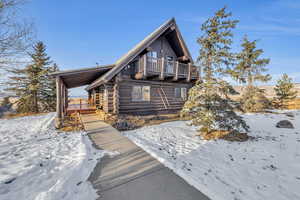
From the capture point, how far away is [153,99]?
1109cm

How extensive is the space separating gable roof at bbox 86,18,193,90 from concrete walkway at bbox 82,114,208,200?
5857 millimetres

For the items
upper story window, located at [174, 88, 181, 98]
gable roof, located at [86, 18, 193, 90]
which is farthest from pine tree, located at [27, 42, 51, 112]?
upper story window, located at [174, 88, 181, 98]

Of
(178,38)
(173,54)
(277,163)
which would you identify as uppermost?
(178,38)

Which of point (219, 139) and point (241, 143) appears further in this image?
point (219, 139)

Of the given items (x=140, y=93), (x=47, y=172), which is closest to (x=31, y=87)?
(x=140, y=93)

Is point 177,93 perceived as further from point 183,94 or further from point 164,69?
point 164,69

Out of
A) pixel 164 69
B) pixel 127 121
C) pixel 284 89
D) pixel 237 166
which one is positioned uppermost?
pixel 164 69

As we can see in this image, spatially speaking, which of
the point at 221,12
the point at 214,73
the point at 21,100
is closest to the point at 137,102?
the point at 214,73

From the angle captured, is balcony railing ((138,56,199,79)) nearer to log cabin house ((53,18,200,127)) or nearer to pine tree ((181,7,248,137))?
log cabin house ((53,18,200,127))

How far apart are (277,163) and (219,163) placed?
6.26 feet

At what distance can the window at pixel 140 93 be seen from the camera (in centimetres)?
1029

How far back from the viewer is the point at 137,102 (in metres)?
10.3

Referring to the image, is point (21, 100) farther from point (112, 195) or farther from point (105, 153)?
point (112, 195)

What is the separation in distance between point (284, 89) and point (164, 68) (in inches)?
847
